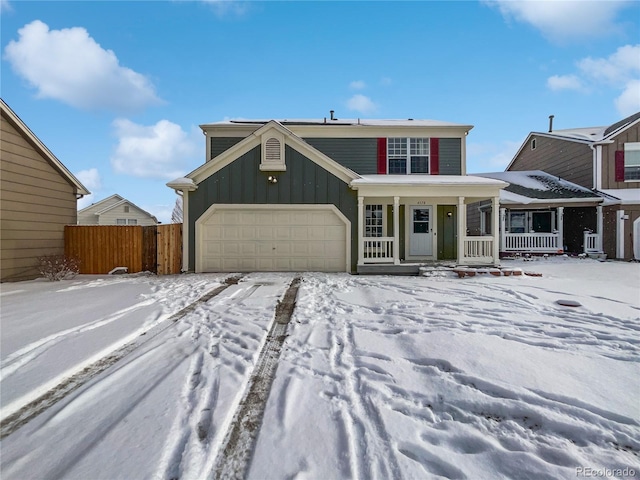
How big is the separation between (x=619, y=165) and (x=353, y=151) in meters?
12.6

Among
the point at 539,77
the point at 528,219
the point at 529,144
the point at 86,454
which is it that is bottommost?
the point at 86,454

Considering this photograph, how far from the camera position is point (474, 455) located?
190 centimetres

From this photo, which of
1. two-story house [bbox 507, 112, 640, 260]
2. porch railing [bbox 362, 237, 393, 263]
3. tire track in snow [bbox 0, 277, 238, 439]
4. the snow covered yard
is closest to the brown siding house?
the snow covered yard

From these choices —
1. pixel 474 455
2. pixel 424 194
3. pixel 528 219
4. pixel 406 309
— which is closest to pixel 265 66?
pixel 424 194

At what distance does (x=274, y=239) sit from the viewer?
9.81 metres

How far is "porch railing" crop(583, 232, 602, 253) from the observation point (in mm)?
13578

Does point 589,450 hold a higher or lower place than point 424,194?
lower

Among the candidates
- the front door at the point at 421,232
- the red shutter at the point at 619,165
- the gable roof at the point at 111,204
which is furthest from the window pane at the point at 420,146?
the gable roof at the point at 111,204

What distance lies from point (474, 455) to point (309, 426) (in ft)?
3.55

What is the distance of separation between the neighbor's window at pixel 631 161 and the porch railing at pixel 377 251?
1286 cm

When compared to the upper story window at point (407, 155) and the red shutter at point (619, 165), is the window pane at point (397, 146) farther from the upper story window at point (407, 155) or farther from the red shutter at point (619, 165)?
the red shutter at point (619, 165)

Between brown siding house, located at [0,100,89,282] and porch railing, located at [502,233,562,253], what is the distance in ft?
57.6

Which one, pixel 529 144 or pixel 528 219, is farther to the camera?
pixel 529 144

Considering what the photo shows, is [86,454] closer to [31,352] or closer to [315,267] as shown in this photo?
[31,352]
